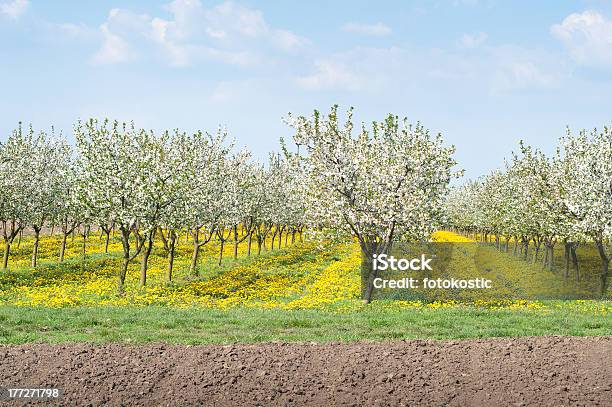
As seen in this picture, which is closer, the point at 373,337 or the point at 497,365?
the point at 497,365

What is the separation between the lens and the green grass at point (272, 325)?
1584cm

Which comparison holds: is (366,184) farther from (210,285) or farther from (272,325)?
(210,285)

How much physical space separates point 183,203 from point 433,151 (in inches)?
544

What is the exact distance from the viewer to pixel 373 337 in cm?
1598

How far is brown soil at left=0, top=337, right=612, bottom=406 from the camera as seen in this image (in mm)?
11297

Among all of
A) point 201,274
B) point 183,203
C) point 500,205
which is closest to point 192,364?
point 183,203

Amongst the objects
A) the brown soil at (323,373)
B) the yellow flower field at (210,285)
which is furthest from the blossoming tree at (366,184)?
the brown soil at (323,373)

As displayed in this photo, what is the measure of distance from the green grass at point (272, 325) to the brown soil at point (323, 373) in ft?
5.36

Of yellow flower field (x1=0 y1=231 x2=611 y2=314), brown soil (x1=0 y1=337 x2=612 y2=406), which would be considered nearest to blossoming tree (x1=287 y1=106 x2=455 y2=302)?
yellow flower field (x1=0 y1=231 x2=611 y2=314)

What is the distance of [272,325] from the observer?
58.5 ft

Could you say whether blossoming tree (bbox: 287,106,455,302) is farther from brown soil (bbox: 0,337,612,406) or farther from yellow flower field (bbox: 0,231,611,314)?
brown soil (bbox: 0,337,612,406)

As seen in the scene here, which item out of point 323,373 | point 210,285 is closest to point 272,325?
point 323,373

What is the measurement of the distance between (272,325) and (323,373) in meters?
5.67

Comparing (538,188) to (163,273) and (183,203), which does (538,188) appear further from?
(163,273)
